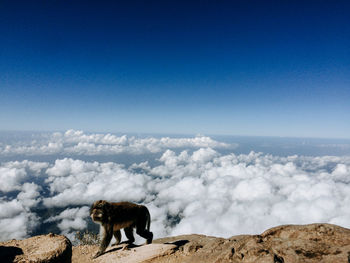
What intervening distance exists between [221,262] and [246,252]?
83cm

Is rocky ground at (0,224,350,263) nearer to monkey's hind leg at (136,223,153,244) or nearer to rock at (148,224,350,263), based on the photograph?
rock at (148,224,350,263)

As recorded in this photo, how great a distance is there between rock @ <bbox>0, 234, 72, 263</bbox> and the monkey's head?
62.0 inches

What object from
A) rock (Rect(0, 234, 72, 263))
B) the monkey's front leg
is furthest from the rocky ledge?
rock (Rect(0, 234, 72, 263))

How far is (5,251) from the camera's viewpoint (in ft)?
18.9

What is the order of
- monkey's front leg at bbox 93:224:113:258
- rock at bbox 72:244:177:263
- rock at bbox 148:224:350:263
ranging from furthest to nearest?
monkey's front leg at bbox 93:224:113:258
rock at bbox 72:244:177:263
rock at bbox 148:224:350:263

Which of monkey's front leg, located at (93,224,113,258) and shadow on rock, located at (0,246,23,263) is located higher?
shadow on rock, located at (0,246,23,263)

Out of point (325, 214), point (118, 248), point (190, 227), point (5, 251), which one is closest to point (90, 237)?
point (118, 248)

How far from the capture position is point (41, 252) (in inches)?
230

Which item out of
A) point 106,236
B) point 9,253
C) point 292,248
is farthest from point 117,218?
point 292,248

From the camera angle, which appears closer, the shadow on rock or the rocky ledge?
the rocky ledge

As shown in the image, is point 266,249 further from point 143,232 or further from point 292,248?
point 143,232

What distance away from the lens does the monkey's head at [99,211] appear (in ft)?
26.9

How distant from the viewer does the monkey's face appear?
8.20 m

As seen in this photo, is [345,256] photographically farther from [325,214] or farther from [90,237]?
[325,214]
